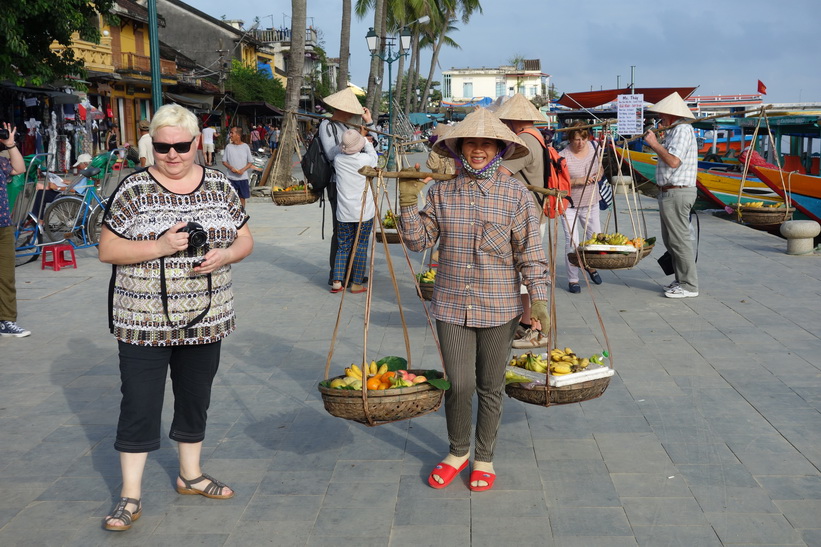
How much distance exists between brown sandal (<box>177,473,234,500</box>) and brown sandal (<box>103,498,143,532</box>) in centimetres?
28

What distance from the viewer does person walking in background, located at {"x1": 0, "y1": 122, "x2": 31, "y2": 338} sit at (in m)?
6.54

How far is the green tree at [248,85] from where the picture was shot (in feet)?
154

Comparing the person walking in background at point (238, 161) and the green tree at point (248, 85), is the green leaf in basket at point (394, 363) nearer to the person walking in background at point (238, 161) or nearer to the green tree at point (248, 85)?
the person walking in background at point (238, 161)

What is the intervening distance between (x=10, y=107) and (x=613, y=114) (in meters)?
19.5

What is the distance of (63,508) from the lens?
3.75 meters

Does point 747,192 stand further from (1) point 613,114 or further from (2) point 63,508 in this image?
(2) point 63,508

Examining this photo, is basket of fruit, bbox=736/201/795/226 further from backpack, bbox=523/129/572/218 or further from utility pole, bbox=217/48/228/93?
utility pole, bbox=217/48/228/93

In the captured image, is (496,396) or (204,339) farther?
(496,396)

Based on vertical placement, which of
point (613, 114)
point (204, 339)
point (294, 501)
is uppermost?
point (613, 114)

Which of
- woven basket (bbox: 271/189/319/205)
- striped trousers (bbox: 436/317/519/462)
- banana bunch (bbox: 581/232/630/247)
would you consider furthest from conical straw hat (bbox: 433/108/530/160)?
woven basket (bbox: 271/189/319/205)

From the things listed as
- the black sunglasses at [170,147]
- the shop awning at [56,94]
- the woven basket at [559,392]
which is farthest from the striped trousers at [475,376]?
the shop awning at [56,94]

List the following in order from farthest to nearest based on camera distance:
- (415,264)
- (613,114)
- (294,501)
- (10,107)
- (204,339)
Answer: (613,114) < (10,107) < (415,264) < (294,501) < (204,339)

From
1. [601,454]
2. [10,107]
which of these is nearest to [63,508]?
[601,454]

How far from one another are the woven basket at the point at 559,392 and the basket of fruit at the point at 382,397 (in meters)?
0.44
